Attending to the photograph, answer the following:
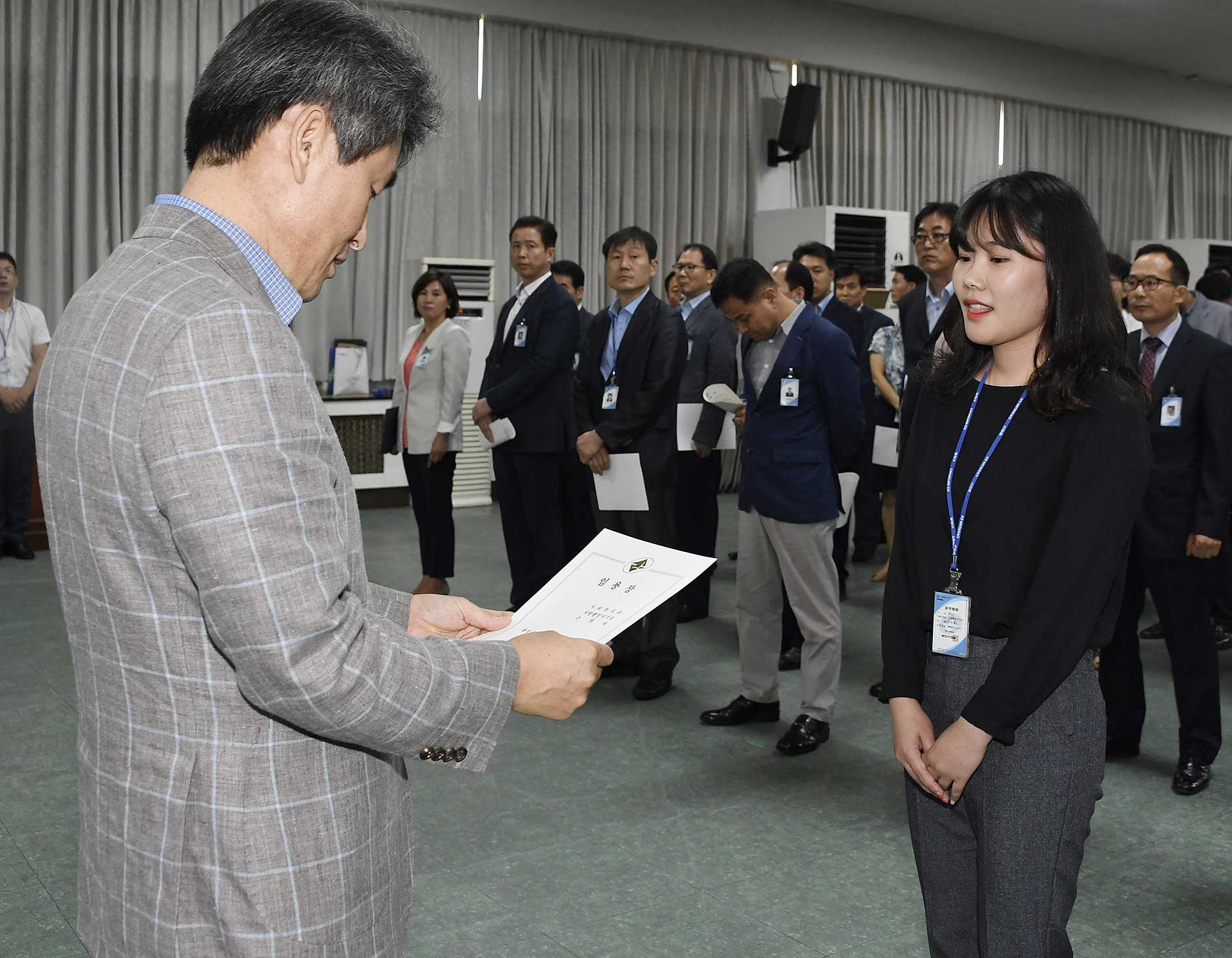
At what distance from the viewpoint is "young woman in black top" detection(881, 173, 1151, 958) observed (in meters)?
1.39

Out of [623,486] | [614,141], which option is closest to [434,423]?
[623,486]

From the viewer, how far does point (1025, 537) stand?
4.73 feet

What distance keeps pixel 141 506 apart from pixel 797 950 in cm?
181

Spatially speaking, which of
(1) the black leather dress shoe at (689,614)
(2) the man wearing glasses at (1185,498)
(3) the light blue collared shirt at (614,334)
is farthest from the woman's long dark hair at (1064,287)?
(1) the black leather dress shoe at (689,614)

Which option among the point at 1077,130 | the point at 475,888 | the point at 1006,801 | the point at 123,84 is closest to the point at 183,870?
the point at 1006,801

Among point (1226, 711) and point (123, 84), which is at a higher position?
point (123, 84)

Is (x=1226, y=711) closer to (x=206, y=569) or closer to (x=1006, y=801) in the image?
(x=1006, y=801)

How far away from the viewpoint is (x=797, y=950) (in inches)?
87.8

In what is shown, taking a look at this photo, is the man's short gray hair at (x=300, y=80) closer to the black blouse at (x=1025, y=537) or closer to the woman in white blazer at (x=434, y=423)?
the black blouse at (x=1025, y=537)

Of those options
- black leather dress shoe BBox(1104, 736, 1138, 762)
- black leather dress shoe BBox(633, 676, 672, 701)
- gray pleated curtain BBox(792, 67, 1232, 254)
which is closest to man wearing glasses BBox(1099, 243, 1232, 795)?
black leather dress shoe BBox(1104, 736, 1138, 762)

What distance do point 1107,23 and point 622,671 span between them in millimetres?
8654

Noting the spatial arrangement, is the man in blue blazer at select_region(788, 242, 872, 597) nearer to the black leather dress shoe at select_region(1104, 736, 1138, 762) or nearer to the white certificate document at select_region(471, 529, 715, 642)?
the black leather dress shoe at select_region(1104, 736, 1138, 762)

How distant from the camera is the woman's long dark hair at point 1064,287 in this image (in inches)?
56.1

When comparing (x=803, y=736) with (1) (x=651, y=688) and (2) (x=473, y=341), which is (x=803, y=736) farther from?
(2) (x=473, y=341)
